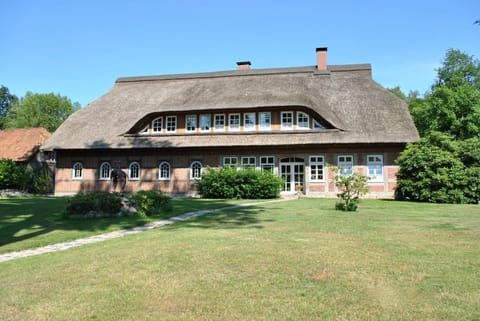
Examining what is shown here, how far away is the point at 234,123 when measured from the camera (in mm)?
24156

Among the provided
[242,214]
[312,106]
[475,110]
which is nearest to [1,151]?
[312,106]

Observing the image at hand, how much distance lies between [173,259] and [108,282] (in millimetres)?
1208

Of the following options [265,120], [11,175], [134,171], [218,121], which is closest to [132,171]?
[134,171]

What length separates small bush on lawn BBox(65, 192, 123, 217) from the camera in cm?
1144

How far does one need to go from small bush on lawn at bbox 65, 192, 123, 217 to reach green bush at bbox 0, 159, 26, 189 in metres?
18.0

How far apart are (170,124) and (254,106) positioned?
581 centimetres

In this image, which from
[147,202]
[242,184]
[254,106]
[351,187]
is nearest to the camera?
[147,202]

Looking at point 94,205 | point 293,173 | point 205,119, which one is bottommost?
point 94,205

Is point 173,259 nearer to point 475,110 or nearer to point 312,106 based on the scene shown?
point 312,106

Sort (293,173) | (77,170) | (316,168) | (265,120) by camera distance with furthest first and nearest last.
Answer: (77,170), (265,120), (293,173), (316,168)

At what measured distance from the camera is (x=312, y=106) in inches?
878

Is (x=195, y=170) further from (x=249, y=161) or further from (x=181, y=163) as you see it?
(x=249, y=161)

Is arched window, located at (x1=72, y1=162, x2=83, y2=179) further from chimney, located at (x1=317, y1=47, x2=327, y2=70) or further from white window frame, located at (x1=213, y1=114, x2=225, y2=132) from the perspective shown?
chimney, located at (x1=317, y1=47, x2=327, y2=70)

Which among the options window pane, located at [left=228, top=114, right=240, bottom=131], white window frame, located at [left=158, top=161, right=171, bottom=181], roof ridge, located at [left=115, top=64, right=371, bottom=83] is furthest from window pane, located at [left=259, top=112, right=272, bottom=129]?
white window frame, located at [left=158, top=161, right=171, bottom=181]
